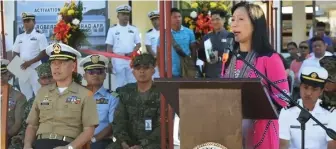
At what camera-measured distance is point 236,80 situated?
97.9 inches

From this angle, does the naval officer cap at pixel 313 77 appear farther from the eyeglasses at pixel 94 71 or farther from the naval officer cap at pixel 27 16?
the naval officer cap at pixel 27 16

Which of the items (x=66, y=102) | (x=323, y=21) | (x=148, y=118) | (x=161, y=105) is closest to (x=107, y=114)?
(x=148, y=118)

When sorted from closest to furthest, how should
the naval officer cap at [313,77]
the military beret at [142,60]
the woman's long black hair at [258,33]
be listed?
the woman's long black hair at [258,33] → the naval officer cap at [313,77] → the military beret at [142,60]

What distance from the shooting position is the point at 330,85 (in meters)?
5.16

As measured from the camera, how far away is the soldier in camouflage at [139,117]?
17.6 ft

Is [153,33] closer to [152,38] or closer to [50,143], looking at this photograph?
[152,38]

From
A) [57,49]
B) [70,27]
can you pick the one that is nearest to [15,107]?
[70,27]

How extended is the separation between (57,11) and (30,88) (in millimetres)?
1036

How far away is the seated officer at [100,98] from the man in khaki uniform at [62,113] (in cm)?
100

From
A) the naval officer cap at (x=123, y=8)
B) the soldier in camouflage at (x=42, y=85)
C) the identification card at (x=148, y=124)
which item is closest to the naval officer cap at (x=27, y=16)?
the naval officer cap at (x=123, y=8)

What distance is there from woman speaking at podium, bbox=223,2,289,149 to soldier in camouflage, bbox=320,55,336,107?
5.01 ft

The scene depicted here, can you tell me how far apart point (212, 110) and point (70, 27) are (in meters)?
4.57

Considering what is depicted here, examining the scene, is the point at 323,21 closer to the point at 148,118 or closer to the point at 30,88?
the point at 30,88

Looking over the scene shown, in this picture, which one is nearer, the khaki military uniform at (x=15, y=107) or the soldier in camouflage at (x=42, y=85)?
the soldier in camouflage at (x=42, y=85)
